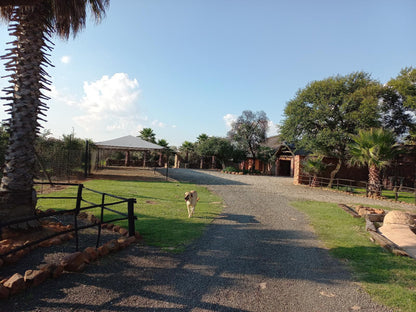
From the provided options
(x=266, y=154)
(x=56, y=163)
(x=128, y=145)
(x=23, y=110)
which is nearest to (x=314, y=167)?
(x=128, y=145)

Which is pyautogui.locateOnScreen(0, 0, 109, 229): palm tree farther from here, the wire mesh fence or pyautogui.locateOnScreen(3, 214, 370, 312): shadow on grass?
the wire mesh fence

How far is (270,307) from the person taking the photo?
3014 millimetres

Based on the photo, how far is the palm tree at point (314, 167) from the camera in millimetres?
17938

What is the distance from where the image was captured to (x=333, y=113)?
59.5ft

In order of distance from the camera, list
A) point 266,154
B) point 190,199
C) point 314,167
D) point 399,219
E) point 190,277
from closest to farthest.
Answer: point 190,277
point 190,199
point 399,219
point 314,167
point 266,154

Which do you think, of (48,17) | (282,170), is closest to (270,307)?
(48,17)

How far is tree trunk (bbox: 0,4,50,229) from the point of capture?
4934mm

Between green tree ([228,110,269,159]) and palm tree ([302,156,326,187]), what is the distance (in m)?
15.2

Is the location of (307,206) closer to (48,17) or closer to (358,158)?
(358,158)

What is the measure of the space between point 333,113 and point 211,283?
1766 centimetres

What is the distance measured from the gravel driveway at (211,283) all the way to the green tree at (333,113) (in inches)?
568

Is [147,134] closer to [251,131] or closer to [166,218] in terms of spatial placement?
[251,131]

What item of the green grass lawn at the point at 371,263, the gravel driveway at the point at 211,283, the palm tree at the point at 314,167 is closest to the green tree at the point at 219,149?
the palm tree at the point at 314,167

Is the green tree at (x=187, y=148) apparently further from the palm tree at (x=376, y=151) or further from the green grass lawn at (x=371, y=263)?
the green grass lawn at (x=371, y=263)
